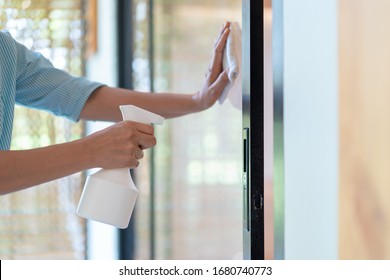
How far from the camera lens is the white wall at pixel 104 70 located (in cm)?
227

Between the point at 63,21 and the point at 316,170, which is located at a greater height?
the point at 63,21

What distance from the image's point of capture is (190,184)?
6.77 feet

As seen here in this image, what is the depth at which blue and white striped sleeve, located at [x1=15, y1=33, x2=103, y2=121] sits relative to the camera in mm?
1111

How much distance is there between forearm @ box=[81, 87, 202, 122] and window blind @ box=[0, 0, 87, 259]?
115 centimetres

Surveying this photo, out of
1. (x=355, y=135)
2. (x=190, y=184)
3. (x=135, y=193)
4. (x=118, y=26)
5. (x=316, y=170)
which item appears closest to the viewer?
(x=355, y=135)

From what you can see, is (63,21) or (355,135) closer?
(355,135)

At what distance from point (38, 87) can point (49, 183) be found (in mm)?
1238

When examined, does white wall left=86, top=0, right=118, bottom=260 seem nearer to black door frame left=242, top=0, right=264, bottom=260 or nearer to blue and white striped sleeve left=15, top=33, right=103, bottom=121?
blue and white striped sleeve left=15, top=33, right=103, bottom=121

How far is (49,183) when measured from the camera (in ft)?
7.55

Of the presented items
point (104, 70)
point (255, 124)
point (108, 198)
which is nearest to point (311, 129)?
point (255, 124)

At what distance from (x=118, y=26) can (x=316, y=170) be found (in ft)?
5.31
